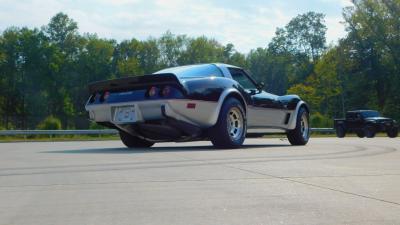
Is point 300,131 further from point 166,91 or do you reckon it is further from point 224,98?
point 166,91

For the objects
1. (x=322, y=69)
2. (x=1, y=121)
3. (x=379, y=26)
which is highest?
(x=379, y=26)

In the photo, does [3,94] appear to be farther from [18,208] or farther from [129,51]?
[18,208]

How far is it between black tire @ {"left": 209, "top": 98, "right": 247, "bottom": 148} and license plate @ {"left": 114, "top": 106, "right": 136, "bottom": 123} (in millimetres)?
1401

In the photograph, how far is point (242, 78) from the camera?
37.3 feet

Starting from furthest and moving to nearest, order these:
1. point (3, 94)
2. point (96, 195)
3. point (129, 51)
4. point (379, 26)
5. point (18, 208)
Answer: point (129, 51)
point (3, 94)
point (379, 26)
point (96, 195)
point (18, 208)

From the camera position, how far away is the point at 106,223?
3.55 metres

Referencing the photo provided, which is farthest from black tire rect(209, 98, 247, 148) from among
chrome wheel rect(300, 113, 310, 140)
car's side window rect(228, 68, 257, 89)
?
chrome wheel rect(300, 113, 310, 140)

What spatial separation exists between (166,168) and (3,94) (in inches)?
3033

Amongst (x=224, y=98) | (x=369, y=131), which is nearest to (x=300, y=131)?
(x=224, y=98)

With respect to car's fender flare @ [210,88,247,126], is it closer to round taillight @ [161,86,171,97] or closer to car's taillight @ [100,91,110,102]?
round taillight @ [161,86,171,97]

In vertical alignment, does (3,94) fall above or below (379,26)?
below

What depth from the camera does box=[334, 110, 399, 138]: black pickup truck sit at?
27844 millimetres

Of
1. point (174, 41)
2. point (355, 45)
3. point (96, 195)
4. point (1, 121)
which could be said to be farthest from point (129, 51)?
point (96, 195)

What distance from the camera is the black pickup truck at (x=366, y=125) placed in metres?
27.8
